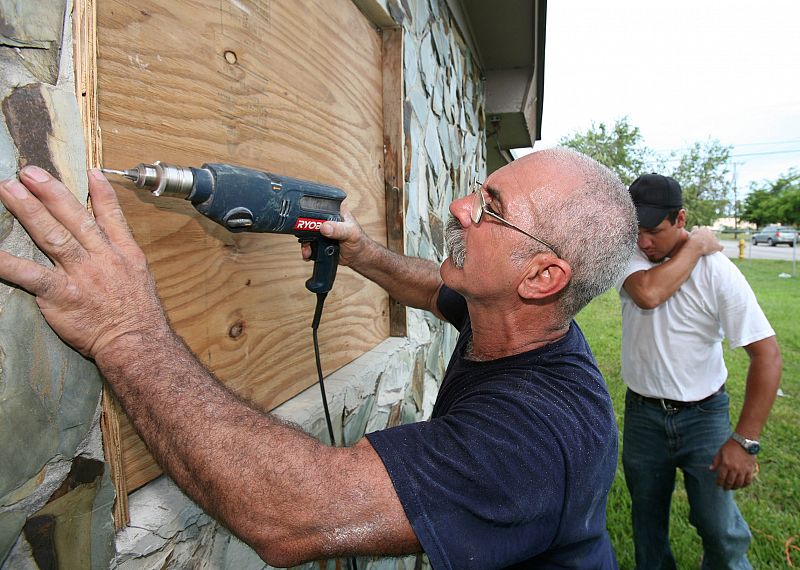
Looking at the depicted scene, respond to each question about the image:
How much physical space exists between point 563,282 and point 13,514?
1357mm

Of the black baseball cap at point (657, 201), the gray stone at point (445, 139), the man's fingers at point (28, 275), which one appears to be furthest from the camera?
the gray stone at point (445, 139)

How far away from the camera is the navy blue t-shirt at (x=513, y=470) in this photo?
3.52ft

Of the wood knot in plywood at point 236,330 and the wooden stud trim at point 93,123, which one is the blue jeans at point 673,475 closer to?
the wood knot in plywood at point 236,330

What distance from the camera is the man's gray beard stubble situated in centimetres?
168

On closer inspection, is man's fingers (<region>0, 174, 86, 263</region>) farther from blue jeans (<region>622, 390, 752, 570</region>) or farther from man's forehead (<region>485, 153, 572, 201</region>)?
blue jeans (<region>622, 390, 752, 570</region>)

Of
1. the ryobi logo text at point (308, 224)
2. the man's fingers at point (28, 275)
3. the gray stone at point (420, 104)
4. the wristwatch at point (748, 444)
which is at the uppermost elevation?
the gray stone at point (420, 104)

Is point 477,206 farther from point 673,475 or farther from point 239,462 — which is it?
point 673,475

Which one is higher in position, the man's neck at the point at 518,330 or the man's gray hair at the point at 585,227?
the man's gray hair at the point at 585,227

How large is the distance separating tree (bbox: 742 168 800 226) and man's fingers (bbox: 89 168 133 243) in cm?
4589

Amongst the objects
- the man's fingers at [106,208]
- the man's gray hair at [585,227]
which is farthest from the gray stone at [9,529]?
the man's gray hair at [585,227]

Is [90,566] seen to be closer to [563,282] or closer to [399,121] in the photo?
[563,282]

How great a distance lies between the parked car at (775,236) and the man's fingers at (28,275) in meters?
36.3

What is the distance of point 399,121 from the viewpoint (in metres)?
2.53

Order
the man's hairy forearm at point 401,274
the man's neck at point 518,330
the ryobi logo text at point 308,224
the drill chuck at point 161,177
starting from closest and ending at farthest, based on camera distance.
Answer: the drill chuck at point 161,177
the ryobi logo text at point 308,224
the man's neck at point 518,330
the man's hairy forearm at point 401,274
